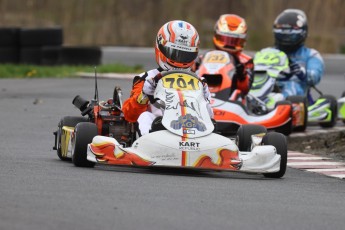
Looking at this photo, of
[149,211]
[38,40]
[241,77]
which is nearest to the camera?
[149,211]

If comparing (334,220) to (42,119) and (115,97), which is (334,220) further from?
(42,119)

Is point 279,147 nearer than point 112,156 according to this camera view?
No

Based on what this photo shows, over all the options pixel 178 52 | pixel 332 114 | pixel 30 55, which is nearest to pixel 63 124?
pixel 178 52

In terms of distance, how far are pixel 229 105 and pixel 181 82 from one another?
14.1ft

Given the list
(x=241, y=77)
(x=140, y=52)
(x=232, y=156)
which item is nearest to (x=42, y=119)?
(x=241, y=77)

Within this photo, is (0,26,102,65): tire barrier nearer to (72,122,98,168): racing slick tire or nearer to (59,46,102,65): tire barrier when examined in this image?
(59,46,102,65): tire barrier

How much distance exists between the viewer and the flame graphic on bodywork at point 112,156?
369 inches

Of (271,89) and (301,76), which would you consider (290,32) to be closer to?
(301,76)

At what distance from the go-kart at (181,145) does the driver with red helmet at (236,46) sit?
473 centimetres

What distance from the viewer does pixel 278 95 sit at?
51.4 feet

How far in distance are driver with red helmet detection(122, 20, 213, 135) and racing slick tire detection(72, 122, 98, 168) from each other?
0.49m

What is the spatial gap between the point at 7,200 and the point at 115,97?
3498 mm

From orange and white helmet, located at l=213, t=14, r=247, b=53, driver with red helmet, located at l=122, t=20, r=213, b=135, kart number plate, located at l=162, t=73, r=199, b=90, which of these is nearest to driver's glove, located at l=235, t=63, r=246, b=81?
orange and white helmet, located at l=213, t=14, r=247, b=53

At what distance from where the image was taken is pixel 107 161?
9.45 metres
